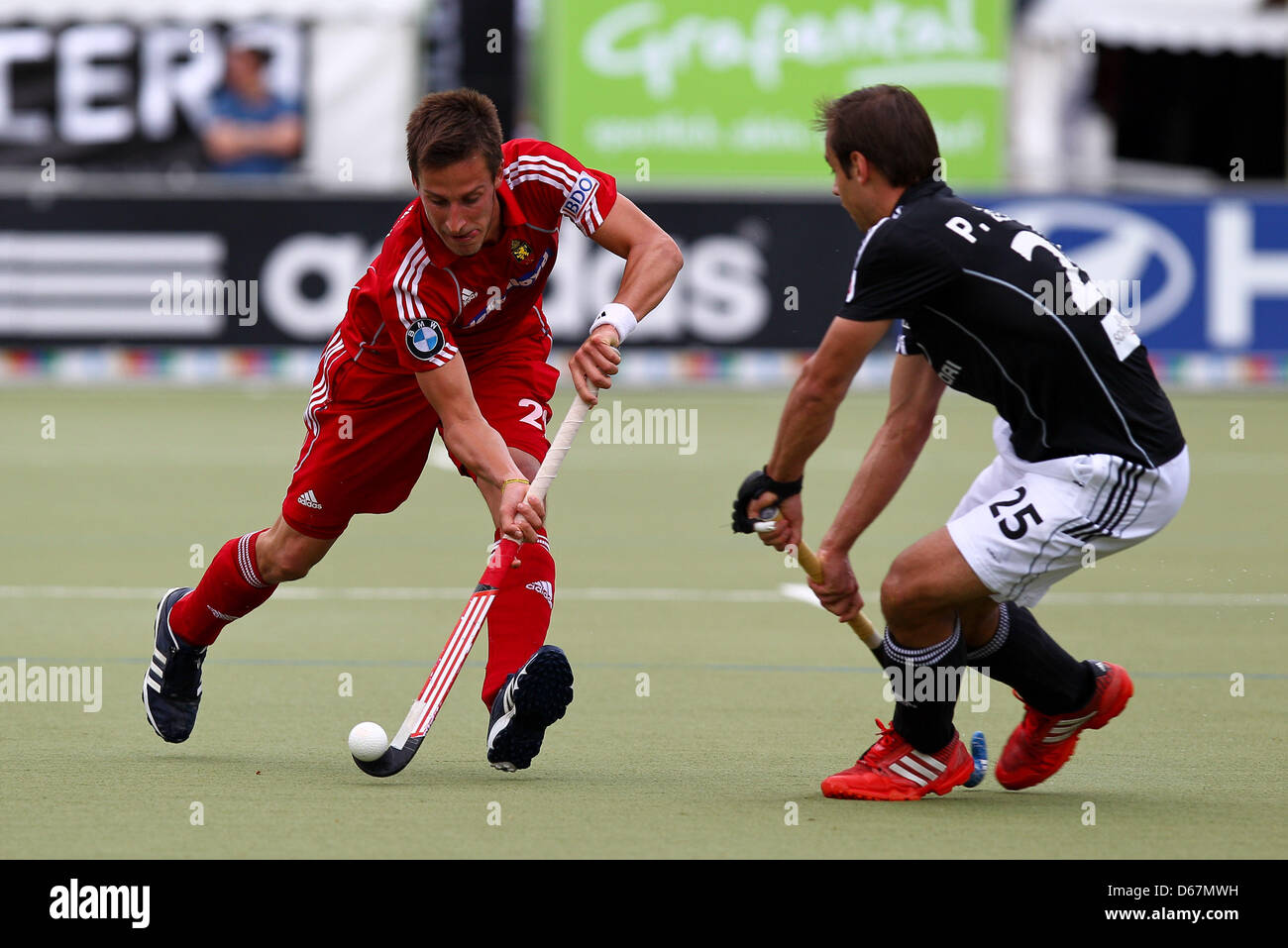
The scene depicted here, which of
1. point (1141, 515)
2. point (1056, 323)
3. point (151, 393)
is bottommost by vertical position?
point (151, 393)

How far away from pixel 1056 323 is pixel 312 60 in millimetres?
17016

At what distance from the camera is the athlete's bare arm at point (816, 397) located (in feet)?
17.0

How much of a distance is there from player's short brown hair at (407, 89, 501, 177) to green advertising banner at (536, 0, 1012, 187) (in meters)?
13.9

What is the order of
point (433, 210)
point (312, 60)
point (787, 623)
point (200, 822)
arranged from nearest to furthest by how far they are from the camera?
point (200, 822), point (433, 210), point (787, 623), point (312, 60)

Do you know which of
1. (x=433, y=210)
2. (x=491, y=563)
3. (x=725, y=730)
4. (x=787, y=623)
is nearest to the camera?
(x=433, y=210)

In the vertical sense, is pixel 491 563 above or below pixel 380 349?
below

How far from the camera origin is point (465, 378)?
580 cm

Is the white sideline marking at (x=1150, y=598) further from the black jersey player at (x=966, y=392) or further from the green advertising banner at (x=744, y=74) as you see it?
the green advertising banner at (x=744, y=74)

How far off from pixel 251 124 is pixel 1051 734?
1653cm

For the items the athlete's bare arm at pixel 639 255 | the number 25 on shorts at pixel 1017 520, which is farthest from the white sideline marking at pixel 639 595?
the number 25 on shorts at pixel 1017 520

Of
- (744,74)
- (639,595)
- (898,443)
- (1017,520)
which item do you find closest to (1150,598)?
(639,595)

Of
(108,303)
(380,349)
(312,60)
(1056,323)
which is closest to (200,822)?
(380,349)

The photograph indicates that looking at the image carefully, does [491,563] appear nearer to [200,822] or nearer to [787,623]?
[200,822]
